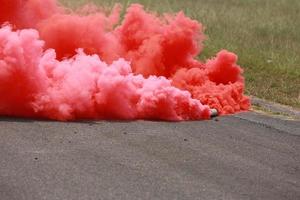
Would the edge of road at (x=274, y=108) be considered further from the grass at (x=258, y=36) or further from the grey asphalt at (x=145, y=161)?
the grey asphalt at (x=145, y=161)

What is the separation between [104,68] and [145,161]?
2.38 metres

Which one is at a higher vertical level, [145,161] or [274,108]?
[274,108]

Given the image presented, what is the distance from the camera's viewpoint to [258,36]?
21.7 meters

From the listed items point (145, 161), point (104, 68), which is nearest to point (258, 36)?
point (104, 68)

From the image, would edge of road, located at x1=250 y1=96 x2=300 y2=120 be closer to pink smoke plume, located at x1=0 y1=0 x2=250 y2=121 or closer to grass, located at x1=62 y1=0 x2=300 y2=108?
grass, located at x1=62 y1=0 x2=300 y2=108

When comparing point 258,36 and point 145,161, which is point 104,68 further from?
point 258,36

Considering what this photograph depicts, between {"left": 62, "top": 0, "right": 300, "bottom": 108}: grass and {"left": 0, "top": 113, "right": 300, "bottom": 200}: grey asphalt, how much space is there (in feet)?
13.6

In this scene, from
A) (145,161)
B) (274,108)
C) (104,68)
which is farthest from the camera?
(274,108)

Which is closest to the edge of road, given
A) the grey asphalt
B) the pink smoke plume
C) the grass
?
the grass

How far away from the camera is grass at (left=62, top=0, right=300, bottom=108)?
591 inches

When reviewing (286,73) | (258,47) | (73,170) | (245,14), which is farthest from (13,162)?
(245,14)

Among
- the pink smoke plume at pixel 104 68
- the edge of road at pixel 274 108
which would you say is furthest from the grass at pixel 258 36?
the pink smoke plume at pixel 104 68

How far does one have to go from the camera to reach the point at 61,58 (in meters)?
11.0

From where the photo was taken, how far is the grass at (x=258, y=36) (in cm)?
1500
